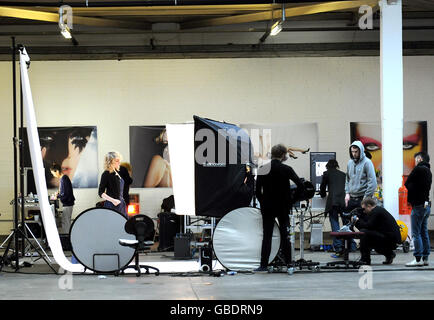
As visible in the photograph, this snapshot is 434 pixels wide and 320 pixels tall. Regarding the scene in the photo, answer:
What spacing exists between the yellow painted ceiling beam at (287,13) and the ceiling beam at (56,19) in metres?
1.22

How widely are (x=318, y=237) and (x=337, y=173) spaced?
4.66 feet

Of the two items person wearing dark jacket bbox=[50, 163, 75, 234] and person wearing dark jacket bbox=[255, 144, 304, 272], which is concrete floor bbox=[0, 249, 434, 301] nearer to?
person wearing dark jacket bbox=[255, 144, 304, 272]

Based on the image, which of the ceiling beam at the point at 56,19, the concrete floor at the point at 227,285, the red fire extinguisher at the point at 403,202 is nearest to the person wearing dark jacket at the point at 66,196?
the ceiling beam at the point at 56,19

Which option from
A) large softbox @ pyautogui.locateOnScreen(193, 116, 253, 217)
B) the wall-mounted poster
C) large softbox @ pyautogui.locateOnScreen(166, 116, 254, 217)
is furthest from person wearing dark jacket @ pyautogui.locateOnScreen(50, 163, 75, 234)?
large softbox @ pyautogui.locateOnScreen(193, 116, 253, 217)

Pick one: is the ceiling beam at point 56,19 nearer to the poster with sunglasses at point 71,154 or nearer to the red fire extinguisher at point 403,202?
the poster with sunglasses at point 71,154

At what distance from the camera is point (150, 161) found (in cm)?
1688

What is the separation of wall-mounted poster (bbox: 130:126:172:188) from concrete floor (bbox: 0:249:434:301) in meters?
6.65

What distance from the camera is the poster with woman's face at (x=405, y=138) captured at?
667 inches

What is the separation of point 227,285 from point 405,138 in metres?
9.97

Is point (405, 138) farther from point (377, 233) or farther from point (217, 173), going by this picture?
point (217, 173)

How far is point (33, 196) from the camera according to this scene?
49.2ft

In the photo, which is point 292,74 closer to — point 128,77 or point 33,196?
point 128,77

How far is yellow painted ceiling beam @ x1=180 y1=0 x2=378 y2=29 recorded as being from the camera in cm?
1328
